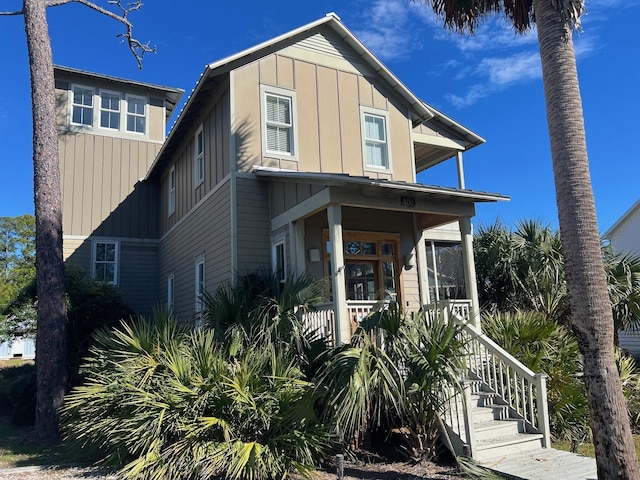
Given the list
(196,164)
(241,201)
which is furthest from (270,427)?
(196,164)

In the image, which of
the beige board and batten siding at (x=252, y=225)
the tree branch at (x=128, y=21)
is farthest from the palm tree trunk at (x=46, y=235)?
the beige board and batten siding at (x=252, y=225)

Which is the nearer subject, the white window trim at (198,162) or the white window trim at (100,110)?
the white window trim at (198,162)

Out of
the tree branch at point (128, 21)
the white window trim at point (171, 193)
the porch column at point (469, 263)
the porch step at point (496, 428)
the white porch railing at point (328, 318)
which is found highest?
the tree branch at point (128, 21)

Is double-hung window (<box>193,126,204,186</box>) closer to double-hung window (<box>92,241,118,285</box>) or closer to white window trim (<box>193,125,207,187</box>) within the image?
white window trim (<box>193,125,207,187</box>)

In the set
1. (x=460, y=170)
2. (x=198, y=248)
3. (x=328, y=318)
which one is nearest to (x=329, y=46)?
(x=460, y=170)

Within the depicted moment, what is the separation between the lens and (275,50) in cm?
1256

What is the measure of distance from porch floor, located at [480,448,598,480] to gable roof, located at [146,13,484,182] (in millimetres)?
9315

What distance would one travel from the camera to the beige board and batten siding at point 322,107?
11984 mm

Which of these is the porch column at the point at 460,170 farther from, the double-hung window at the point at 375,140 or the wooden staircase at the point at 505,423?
the wooden staircase at the point at 505,423

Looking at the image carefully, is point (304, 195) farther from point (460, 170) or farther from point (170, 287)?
point (170, 287)

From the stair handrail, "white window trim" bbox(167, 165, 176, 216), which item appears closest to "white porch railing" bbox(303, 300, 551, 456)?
the stair handrail

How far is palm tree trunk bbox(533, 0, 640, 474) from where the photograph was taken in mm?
5699

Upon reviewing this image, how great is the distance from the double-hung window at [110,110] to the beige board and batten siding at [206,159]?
3.14 metres

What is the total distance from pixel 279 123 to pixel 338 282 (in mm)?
5073
